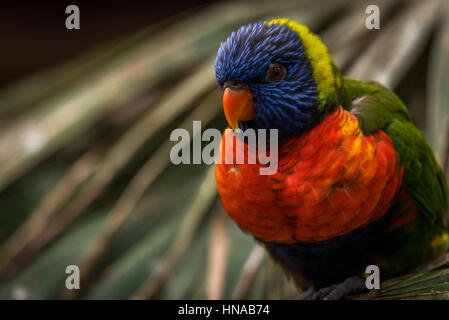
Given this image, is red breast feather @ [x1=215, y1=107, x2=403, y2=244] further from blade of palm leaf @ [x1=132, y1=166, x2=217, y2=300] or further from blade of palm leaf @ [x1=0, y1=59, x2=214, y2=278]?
blade of palm leaf @ [x1=0, y1=59, x2=214, y2=278]

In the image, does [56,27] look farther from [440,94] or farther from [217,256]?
[440,94]

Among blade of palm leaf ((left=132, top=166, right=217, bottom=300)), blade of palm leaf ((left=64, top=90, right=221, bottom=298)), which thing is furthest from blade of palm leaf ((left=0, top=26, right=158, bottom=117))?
blade of palm leaf ((left=132, top=166, right=217, bottom=300))

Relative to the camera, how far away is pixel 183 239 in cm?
141

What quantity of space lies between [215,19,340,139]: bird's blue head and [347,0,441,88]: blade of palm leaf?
0.49 meters

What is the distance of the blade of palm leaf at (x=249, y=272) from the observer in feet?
4.24

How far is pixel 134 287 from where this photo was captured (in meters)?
1.47

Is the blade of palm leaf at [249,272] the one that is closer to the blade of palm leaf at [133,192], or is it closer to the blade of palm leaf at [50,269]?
the blade of palm leaf at [133,192]

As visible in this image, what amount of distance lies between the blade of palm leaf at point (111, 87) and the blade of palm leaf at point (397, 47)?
50 cm

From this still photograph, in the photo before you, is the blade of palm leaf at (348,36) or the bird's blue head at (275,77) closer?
the bird's blue head at (275,77)

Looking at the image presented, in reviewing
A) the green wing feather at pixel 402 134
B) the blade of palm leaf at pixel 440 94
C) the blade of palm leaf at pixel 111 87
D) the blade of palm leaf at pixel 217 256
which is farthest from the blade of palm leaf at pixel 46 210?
the blade of palm leaf at pixel 440 94

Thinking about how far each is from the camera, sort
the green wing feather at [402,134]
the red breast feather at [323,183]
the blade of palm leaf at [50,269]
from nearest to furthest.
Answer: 1. the red breast feather at [323,183]
2. the green wing feather at [402,134]
3. the blade of palm leaf at [50,269]

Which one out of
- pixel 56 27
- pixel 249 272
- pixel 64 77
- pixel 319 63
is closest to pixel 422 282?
pixel 249 272

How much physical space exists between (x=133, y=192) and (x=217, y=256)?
370 mm

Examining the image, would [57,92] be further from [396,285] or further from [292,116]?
[396,285]
